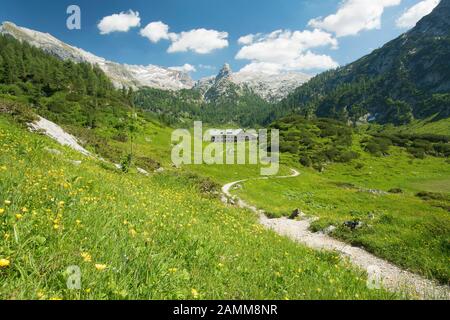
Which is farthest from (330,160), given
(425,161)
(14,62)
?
(14,62)

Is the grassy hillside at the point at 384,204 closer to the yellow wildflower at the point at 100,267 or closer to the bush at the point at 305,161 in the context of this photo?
the bush at the point at 305,161

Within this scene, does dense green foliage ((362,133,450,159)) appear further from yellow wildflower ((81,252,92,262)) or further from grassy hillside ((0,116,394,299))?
yellow wildflower ((81,252,92,262))

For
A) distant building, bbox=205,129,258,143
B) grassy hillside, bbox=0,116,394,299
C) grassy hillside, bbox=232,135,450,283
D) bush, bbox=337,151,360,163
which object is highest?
distant building, bbox=205,129,258,143

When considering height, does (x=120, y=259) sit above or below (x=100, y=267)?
below

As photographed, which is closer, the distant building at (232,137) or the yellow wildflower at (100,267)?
the yellow wildflower at (100,267)

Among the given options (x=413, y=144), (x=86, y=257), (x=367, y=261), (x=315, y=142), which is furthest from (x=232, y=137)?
(x=86, y=257)

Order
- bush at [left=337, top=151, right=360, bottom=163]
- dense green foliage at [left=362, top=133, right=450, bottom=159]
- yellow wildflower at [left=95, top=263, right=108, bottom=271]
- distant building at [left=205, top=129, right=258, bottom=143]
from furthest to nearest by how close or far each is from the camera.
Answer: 1. distant building at [left=205, top=129, right=258, bottom=143]
2. dense green foliage at [left=362, top=133, right=450, bottom=159]
3. bush at [left=337, top=151, right=360, bottom=163]
4. yellow wildflower at [left=95, top=263, right=108, bottom=271]

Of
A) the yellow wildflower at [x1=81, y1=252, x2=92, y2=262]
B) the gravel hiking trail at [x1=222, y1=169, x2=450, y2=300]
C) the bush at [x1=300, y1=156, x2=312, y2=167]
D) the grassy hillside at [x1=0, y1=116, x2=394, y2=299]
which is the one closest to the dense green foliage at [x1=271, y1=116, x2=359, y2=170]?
the bush at [x1=300, y1=156, x2=312, y2=167]

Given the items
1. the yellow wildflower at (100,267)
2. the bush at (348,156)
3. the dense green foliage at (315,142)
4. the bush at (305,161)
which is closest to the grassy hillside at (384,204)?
the bush at (348,156)

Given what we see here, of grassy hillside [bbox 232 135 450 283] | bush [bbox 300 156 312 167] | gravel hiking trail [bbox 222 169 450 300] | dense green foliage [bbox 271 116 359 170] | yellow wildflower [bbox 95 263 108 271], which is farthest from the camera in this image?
dense green foliage [bbox 271 116 359 170]

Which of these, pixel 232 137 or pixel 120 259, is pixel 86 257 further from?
pixel 232 137

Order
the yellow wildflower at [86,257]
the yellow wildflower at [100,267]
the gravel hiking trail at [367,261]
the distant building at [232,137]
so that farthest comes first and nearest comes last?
the distant building at [232,137]
the gravel hiking trail at [367,261]
the yellow wildflower at [86,257]
the yellow wildflower at [100,267]

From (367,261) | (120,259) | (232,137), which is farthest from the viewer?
(232,137)
